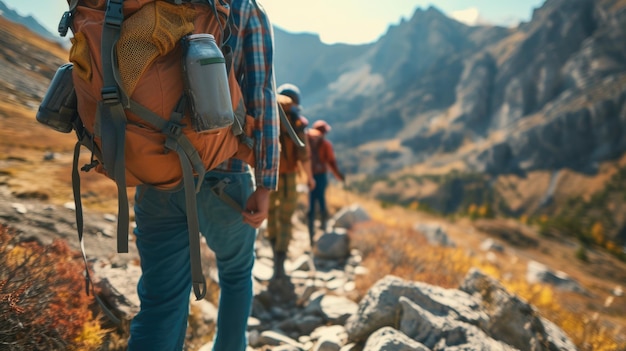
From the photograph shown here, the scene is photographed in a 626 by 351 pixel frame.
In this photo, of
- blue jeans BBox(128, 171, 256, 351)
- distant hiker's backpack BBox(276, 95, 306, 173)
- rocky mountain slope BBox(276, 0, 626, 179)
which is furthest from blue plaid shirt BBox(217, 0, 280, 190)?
rocky mountain slope BBox(276, 0, 626, 179)

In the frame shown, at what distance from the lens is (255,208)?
5.08 ft

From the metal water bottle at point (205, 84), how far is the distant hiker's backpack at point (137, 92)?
0.13 ft

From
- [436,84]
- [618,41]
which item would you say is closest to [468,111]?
[436,84]

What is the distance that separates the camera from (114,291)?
2.32m

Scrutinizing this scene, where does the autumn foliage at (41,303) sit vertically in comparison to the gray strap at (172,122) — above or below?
below

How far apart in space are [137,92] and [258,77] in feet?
1.90

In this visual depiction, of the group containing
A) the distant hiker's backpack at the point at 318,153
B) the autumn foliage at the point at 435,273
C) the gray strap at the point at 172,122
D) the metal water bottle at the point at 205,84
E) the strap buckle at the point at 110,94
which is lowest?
the autumn foliage at the point at 435,273

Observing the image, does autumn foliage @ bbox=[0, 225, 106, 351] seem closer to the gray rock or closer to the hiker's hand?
the hiker's hand

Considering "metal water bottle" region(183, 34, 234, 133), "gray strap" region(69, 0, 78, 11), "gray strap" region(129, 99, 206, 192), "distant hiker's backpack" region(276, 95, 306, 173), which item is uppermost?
"gray strap" region(69, 0, 78, 11)

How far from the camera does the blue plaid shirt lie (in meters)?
1.48

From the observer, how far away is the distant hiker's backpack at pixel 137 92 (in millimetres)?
1047

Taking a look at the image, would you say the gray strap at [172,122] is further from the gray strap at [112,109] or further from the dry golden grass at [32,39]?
the dry golden grass at [32,39]

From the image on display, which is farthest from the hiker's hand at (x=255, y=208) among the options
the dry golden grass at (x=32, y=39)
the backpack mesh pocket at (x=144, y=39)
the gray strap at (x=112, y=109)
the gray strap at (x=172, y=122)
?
the dry golden grass at (x=32, y=39)

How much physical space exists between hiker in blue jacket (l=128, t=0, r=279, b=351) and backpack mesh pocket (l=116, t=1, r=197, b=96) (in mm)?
395
